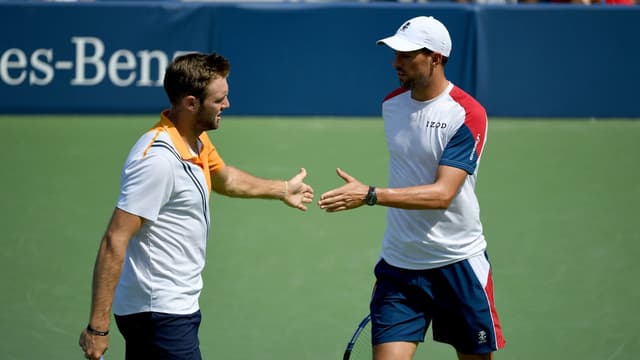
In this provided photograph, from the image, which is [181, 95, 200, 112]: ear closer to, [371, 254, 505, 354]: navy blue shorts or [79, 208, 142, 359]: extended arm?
[79, 208, 142, 359]: extended arm

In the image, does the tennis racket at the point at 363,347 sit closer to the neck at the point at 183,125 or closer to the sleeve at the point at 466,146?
the sleeve at the point at 466,146

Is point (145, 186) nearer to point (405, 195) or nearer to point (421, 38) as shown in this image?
point (405, 195)

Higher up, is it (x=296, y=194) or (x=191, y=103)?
(x=191, y=103)

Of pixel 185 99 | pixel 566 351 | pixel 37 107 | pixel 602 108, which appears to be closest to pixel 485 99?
pixel 602 108

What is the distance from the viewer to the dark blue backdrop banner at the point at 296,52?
12.6 metres

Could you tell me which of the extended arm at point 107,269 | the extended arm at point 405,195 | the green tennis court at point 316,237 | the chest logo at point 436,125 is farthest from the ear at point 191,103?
the green tennis court at point 316,237

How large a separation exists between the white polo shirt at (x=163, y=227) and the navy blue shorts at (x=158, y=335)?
0.04 metres

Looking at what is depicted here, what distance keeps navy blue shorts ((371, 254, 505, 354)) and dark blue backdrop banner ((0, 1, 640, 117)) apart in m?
7.66

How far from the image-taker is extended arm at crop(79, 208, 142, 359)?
4.36 metres

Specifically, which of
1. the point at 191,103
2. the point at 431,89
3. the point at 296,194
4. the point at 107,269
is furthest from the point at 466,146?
the point at 107,269

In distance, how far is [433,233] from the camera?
5.32 metres

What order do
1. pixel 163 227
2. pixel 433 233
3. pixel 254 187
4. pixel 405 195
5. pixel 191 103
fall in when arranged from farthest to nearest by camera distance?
pixel 254 187
pixel 433 233
pixel 405 195
pixel 191 103
pixel 163 227

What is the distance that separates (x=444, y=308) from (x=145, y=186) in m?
1.79

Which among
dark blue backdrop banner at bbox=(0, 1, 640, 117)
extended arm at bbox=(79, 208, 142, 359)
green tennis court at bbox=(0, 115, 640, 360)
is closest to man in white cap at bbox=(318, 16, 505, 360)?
extended arm at bbox=(79, 208, 142, 359)
